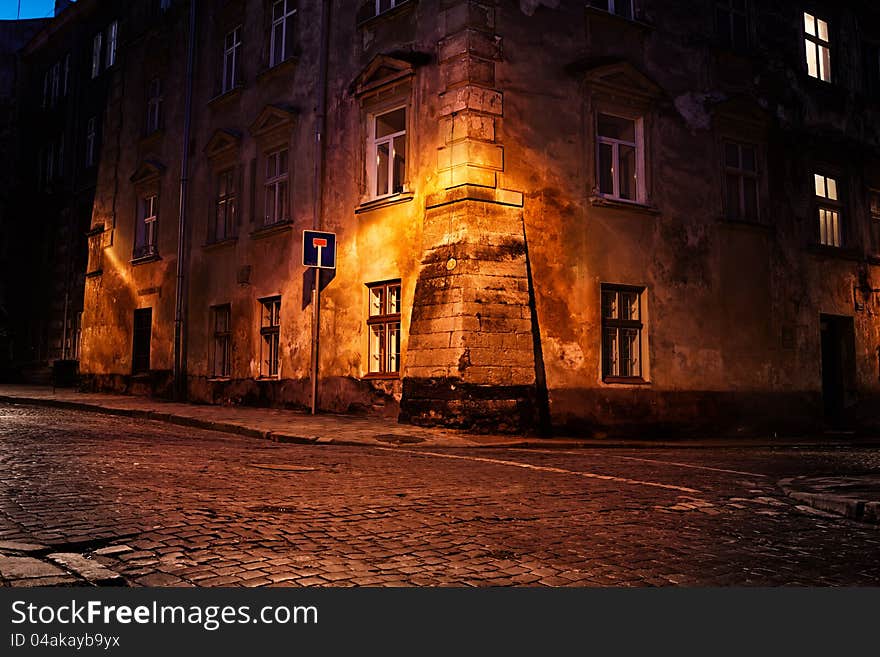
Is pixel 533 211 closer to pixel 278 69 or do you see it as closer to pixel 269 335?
pixel 269 335

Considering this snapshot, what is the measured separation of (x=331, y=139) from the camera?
Answer: 15930 millimetres

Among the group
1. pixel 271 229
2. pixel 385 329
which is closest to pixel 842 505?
pixel 385 329

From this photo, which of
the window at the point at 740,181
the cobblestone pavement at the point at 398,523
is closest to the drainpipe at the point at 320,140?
the cobblestone pavement at the point at 398,523

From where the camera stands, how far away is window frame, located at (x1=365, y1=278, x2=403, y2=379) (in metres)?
14.4

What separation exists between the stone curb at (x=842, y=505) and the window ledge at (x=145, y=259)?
1819 cm

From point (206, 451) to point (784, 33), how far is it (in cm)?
1518

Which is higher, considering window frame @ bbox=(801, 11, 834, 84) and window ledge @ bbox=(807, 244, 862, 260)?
window frame @ bbox=(801, 11, 834, 84)

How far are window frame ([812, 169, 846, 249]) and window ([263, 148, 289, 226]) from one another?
1150 cm

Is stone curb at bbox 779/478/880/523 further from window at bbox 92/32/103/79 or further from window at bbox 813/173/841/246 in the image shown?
window at bbox 92/32/103/79

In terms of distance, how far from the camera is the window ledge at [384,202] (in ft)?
46.3

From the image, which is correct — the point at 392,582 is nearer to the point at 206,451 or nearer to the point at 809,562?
the point at 809,562

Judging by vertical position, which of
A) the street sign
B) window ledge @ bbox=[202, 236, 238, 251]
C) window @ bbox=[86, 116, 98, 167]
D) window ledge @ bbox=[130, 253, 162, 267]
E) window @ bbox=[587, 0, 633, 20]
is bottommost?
the street sign

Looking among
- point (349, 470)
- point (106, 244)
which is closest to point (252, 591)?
point (349, 470)

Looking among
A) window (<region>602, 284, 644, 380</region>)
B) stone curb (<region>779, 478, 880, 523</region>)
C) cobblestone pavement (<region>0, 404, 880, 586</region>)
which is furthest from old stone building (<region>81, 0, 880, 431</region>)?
stone curb (<region>779, 478, 880, 523</region>)
